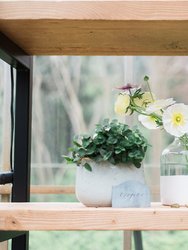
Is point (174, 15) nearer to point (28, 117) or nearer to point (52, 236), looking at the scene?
point (28, 117)

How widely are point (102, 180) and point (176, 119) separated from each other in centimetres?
20

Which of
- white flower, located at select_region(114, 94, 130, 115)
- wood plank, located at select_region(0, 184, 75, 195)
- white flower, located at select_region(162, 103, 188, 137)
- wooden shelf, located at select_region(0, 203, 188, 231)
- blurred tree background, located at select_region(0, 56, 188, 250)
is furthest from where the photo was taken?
blurred tree background, located at select_region(0, 56, 188, 250)

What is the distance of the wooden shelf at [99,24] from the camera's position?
96 centimetres

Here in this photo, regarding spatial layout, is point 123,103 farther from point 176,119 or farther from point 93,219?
point 93,219

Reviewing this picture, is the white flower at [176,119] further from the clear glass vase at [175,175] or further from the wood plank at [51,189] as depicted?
the wood plank at [51,189]

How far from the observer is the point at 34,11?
0.98 m

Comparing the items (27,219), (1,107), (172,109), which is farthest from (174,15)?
(1,107)

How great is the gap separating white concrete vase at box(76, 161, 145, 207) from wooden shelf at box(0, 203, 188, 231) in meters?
0.12

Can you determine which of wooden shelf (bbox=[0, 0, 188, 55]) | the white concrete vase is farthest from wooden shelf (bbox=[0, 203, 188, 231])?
wooden shelf (bbox=[0, 0, 188, 55])

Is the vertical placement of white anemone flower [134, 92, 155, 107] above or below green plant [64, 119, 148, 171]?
above

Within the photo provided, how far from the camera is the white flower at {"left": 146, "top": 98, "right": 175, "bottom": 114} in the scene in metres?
1.04

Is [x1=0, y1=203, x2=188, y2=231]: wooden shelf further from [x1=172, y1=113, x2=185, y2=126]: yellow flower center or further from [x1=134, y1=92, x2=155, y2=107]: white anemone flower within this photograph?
[x1=134, y1=92, x2=155, y2=107]: white anemone flower

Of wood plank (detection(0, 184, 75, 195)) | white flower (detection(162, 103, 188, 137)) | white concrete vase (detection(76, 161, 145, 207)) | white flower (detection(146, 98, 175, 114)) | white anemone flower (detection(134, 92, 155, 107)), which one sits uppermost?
white anemone flower (detection(134, 92, 155, 107))

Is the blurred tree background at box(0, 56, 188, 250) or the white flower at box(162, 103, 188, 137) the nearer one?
the white flower at box(162, 103, 188, 137)
